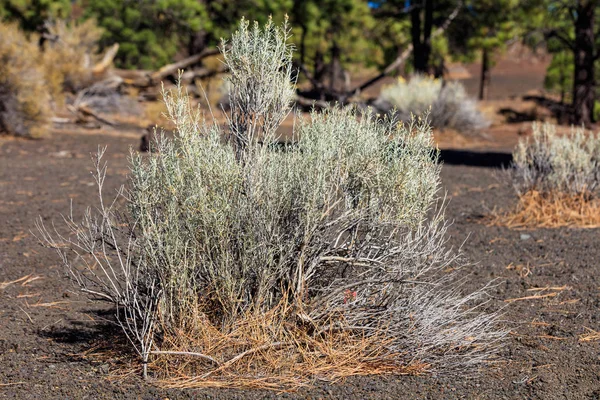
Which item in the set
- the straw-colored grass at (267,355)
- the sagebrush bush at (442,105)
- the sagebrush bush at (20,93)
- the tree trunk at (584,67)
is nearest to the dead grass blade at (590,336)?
the straw-colored grass at (267,355)

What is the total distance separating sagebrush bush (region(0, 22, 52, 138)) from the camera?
1377 cm

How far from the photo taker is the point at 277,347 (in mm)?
3854

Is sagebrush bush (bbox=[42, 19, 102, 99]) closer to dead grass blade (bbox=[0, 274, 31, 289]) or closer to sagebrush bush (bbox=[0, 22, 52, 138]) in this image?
sagebrush bush (bbox=[0, 22, 52, 138])

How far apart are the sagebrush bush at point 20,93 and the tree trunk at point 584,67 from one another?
13336 millimetres

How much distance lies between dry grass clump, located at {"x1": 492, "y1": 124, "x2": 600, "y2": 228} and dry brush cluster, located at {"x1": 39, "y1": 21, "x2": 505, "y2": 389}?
3735 millimetres

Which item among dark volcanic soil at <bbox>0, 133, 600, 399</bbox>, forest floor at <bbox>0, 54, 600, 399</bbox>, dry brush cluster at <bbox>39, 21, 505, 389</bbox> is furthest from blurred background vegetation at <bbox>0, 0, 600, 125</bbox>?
dry brush cluster at <bbox>39, 21, 505, 389</bbox>

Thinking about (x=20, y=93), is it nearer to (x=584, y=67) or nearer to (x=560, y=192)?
(x=560, y=192)

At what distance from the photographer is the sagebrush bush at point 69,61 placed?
1683 cm

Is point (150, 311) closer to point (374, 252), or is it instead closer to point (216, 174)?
point (216, 174)

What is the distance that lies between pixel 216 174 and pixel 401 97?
14770mm

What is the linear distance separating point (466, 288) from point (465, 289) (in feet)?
0.11

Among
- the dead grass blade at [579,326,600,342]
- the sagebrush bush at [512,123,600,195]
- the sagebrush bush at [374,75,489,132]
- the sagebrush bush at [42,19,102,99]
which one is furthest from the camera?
the sagebrush bush at [374,75,489,132]

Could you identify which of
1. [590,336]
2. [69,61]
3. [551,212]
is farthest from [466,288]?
[69,61]

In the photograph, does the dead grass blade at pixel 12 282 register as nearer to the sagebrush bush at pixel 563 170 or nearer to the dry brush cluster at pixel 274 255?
the dry brush cluster at pixel 274 255
